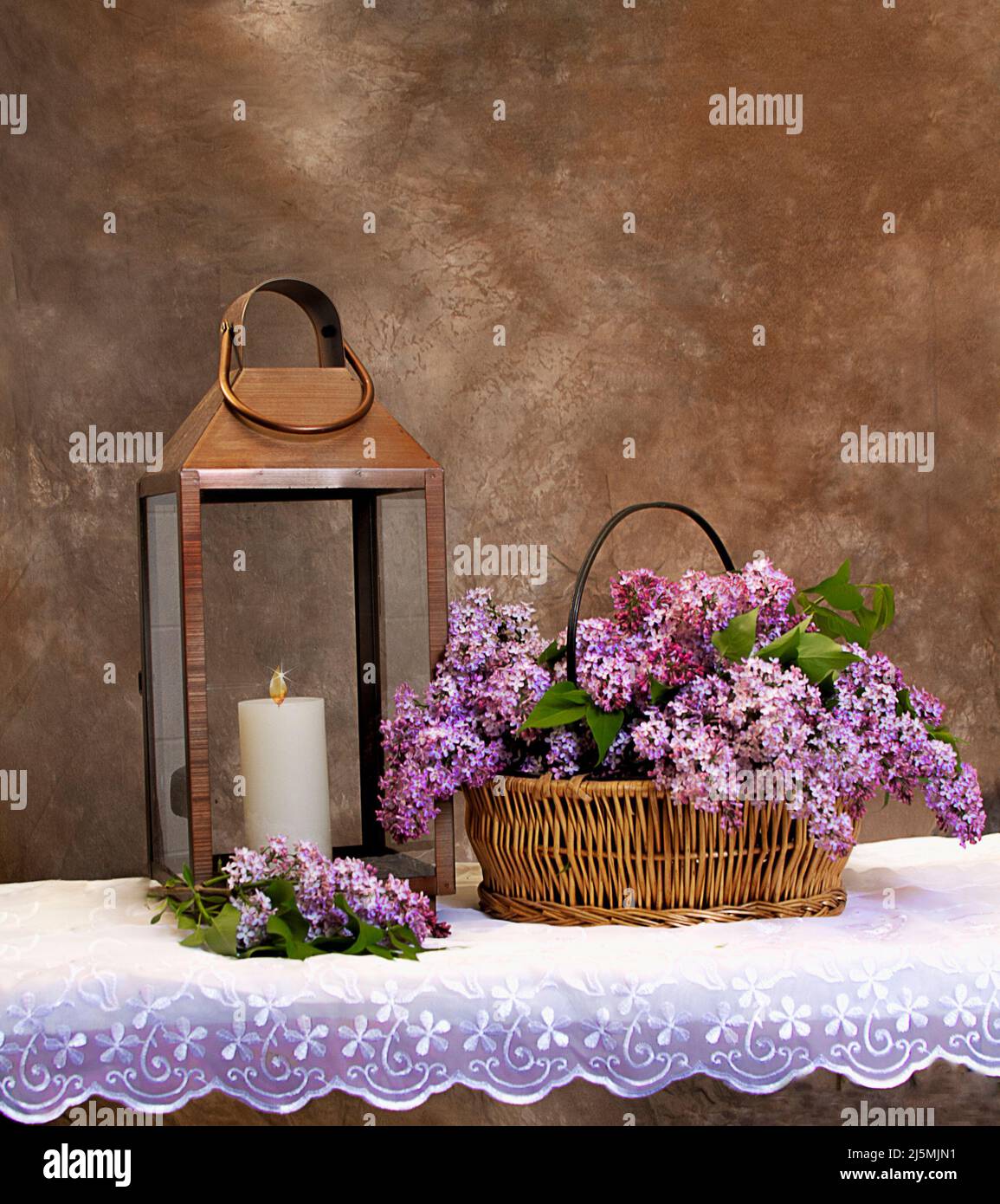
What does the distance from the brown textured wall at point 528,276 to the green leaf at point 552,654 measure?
0.58 m

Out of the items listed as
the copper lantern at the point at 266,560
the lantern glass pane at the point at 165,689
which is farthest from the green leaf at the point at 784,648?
the lantern glass pane at the point at 165,689

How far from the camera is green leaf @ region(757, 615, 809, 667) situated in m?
1.28

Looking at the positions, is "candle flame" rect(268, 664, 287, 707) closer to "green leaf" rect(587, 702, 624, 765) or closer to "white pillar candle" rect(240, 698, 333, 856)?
"white pillar candle" rect(240, 698, 333, 856)

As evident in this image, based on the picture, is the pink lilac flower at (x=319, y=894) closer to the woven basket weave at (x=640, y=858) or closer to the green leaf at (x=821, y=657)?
the woven basket weave at (x=640, y=858)

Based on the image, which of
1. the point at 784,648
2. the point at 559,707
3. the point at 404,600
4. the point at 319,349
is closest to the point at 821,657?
the point at 784,648

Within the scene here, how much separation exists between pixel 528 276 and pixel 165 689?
2.93ft

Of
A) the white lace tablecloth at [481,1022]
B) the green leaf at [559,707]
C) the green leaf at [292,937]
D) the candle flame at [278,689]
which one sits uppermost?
the candle flame at [278,689]

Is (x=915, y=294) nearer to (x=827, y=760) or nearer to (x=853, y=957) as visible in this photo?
(x=827, y=760)

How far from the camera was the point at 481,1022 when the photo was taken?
1.15 metres

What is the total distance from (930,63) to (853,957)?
1.47 metres

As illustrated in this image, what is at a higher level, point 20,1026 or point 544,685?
point 544,685

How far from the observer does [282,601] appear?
1508 millimetres

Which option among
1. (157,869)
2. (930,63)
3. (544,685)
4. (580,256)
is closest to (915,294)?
(930,63)

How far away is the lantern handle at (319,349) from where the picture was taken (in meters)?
1.37
